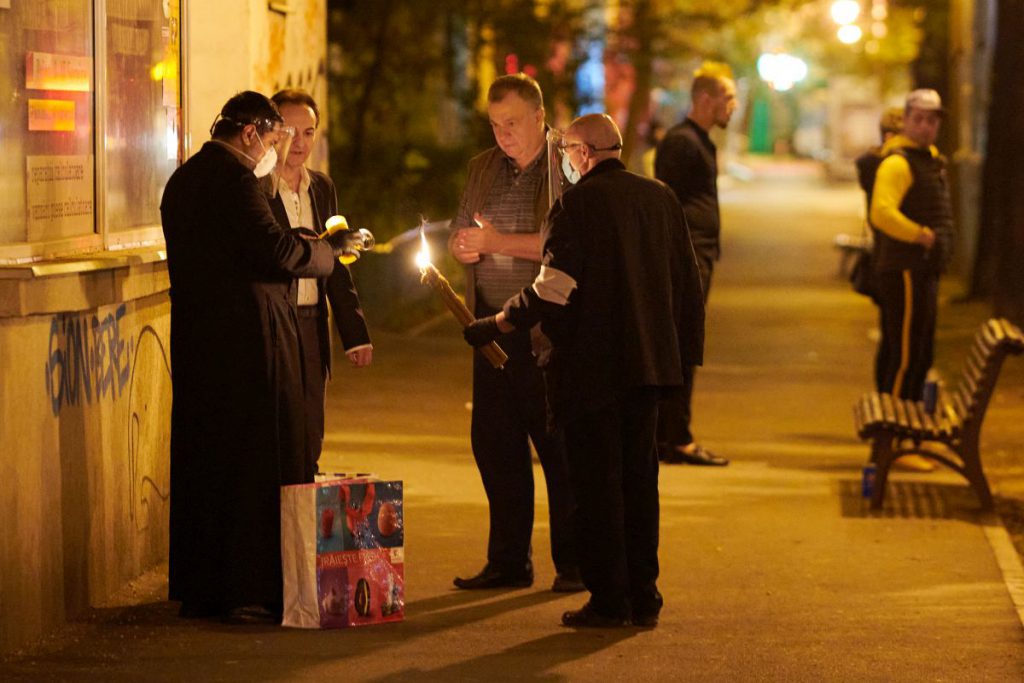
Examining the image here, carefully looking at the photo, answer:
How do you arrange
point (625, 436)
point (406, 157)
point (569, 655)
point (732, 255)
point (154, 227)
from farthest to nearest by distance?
point (732, 255) < point (406, 157) < point (154, 227) < point (625, 436) < point (569, 655)

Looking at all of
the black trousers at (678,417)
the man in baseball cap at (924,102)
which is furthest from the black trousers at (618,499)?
the man in baseball cap at (924,102)

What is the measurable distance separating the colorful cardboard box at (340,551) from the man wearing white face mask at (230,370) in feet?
0.32

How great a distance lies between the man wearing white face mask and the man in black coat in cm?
73

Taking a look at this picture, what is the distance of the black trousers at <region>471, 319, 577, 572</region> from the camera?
7.28 meters

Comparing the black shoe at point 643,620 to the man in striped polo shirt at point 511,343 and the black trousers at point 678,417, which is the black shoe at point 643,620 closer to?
the man in striped polo shirt at point 511,343

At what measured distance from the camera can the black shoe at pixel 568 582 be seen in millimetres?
7309

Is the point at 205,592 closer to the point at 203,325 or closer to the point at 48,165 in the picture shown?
the point at 203,325

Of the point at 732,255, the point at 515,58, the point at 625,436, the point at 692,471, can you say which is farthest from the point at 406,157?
the point at 625,436

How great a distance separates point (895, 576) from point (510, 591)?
5.34 ft

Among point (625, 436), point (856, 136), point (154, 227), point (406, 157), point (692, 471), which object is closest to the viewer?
point (625, 436)

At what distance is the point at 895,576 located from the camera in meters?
7.75

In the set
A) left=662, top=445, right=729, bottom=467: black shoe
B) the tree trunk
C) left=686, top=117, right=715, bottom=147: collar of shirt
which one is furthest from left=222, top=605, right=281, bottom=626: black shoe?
the tree trunk

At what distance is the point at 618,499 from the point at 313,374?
133 centimetres

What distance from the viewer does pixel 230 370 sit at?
6.57 m
